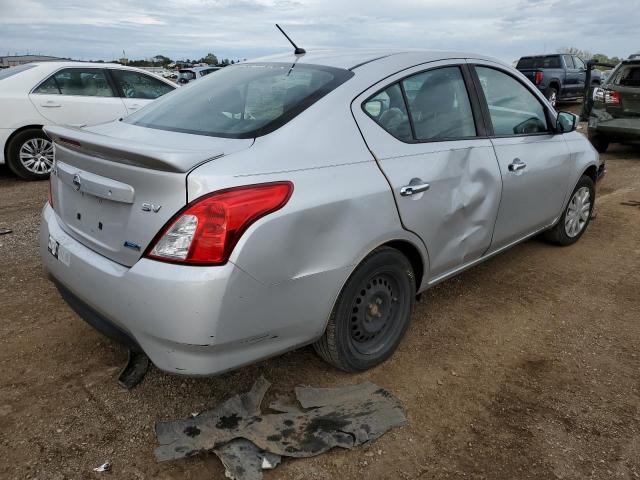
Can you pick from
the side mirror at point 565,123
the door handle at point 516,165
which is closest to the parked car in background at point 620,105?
the side mirror at point 565,123

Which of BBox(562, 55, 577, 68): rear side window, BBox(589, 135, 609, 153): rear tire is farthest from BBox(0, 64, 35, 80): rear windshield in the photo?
BBox(562, 55, 577, 68): rear side window

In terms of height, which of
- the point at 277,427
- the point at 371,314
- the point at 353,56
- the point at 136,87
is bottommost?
the point at 277,427

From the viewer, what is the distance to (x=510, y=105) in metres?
3.63

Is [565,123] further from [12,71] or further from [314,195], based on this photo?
[12,71]

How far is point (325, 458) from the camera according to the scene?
2.22 meters

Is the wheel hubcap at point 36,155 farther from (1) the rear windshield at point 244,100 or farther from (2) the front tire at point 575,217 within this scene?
(2) the front tire at point 575,217

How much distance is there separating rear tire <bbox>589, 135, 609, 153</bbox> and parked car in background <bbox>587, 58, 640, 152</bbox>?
499 mm

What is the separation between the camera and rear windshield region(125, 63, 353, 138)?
2.44m

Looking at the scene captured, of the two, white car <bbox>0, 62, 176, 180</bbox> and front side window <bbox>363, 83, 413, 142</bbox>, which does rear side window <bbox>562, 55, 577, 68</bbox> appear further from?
front side window <bbox>363, 83, 413, 142</bbox>

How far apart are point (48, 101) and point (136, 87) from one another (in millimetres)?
1274

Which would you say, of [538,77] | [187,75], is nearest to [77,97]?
[187,75]

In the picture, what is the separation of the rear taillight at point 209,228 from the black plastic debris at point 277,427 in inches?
33.0

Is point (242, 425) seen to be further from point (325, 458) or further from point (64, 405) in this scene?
point (64, 405)

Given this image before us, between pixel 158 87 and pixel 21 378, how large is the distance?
241 inches
